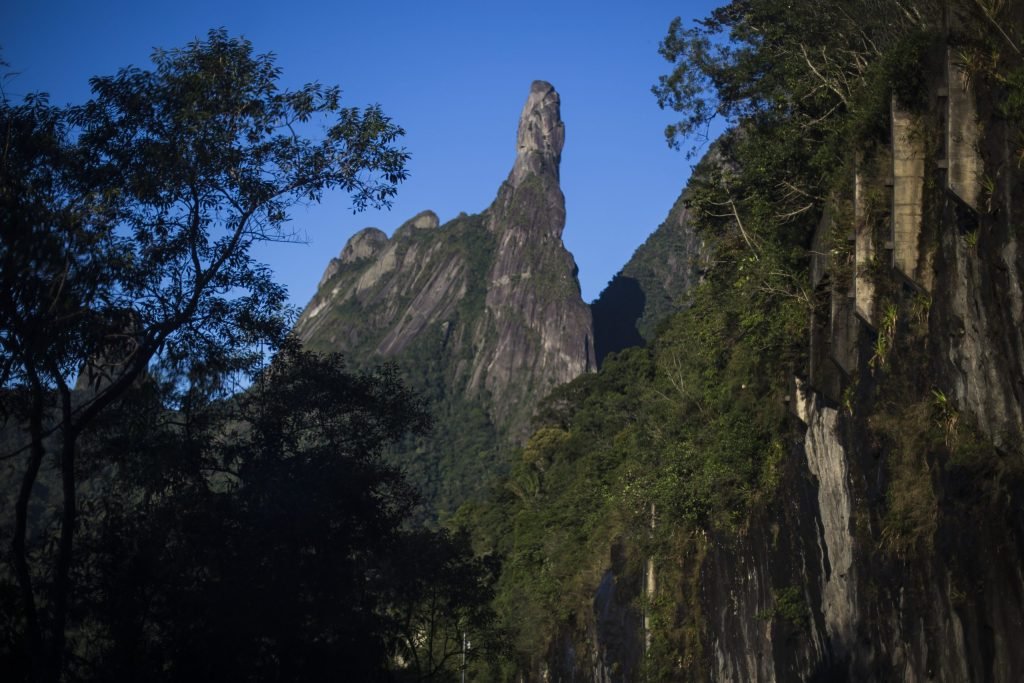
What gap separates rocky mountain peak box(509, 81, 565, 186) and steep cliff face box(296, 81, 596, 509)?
16 centimetres

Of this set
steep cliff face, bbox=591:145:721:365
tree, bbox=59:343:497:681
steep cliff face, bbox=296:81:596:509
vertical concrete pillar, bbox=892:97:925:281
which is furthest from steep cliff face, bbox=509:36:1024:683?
steep cliff face, bbox=591:145:721:365

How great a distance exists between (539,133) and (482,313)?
3200 centimetres

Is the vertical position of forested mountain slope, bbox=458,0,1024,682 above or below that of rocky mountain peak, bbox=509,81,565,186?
below

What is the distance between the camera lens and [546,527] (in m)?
43.5

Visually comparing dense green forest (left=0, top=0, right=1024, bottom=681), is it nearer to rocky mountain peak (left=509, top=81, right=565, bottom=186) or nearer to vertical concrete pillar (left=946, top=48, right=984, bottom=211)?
vertical concrete pillar (left=946, top=48, right=984, bottom=211)

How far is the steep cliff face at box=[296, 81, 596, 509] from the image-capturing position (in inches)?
5428

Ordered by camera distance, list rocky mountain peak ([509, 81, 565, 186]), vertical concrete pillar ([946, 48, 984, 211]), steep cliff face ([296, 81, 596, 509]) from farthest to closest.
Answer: rocky mountain peak ([509, 81, 565, 186])
steep cliff face ([296, 81, 596, 509])
vertical concrete pillar ([946, 48, 984, 211])

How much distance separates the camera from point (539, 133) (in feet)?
557

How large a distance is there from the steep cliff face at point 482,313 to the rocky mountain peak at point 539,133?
0.16 metres

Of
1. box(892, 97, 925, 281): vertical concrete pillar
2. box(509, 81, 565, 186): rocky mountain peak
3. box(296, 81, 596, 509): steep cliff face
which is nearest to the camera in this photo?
box(892, 97, 925, 281): vertical concrete pillar

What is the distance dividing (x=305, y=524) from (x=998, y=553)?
A: 778cm

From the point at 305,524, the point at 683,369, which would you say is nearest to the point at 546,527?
the point at 683,369

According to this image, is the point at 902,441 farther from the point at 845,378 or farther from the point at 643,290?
the point at 643,290

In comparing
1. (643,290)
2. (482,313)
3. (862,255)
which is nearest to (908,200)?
(862,255)
